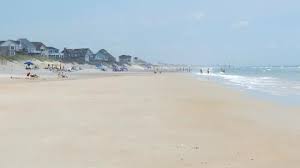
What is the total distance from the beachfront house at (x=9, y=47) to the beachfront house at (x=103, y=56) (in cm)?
5111

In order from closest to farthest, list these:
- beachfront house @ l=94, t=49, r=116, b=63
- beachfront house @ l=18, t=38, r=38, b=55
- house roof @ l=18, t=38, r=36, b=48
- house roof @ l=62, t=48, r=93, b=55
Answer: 1. beachfront house @ l=18, t=38, r=38, b=55
2. house roof @ l=18, t=38, r=36, b=48
3. house roof @ l=62, t=48, r=93, b=55
4. beachfront house @ l=94, t=49, r=116, b=63

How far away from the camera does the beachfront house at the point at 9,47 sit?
113494 millimetres

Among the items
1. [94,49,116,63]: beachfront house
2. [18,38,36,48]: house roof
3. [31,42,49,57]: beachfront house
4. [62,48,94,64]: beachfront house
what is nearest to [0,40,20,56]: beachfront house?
[18,38,36,48]: house roof

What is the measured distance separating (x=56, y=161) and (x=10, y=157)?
85 centimetres

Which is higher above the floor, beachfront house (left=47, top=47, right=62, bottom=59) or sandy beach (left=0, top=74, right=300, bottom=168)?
beachfront house (left=47, top=47, right=62, bottom=59)

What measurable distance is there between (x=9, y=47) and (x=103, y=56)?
67.8 meters

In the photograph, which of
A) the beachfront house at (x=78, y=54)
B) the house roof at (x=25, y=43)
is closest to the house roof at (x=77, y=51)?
the beachfront house at (x=78, y=54)

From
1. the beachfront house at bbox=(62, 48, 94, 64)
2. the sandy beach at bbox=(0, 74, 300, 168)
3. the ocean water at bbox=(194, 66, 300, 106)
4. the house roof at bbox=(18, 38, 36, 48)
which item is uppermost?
the house roof at bbox=(18, 38, 36, 48)

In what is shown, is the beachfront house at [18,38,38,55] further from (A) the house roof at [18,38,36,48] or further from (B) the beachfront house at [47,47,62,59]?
(B) the beachfront house at [47,47,62,59]

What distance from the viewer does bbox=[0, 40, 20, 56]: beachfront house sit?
113 meters

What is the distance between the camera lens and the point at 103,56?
184 m

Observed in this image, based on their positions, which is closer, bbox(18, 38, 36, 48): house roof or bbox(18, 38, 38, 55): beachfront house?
bbox(18, 38, 38, 55): beachfront house

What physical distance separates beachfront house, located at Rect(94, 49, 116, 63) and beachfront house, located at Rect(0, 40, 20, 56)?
5111cm

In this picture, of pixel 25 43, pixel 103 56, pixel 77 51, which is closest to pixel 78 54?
pixel 77 51
